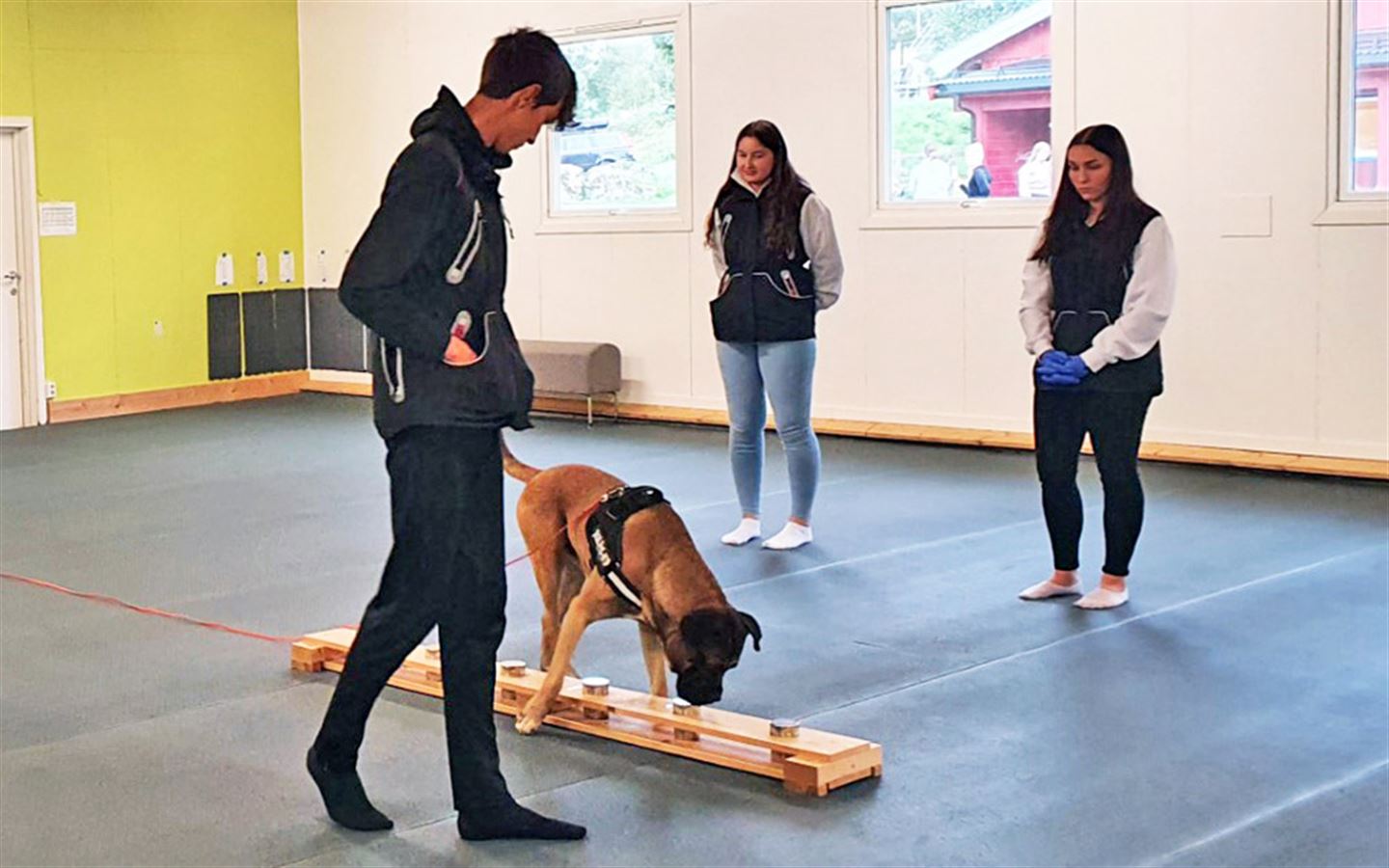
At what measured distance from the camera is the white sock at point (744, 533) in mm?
6824

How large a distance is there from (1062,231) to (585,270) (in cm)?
624

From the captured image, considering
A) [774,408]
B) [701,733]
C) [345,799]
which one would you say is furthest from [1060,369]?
[345,799]

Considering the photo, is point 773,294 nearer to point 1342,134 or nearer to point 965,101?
point 1342,134

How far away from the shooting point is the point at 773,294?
6.60 meters

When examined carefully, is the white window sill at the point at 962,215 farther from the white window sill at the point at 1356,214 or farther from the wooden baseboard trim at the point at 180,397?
the wooden baseboard trim at the point at 180,397

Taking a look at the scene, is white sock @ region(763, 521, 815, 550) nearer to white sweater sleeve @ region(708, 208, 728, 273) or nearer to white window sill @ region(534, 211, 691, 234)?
white sweater sleeve @ region(708, 208, 728, 273)

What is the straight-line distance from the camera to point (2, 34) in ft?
35.9

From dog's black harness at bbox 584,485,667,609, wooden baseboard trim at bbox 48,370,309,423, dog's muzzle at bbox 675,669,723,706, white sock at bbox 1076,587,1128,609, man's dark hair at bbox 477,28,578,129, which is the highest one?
man's dark hair at bbox 477,28,578,129

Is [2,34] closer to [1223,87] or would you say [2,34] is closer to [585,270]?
[585,270]

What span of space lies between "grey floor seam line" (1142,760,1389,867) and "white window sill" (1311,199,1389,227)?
480 cm

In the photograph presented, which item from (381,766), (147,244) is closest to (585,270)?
(147,244)

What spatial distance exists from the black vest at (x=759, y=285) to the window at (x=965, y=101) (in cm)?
317

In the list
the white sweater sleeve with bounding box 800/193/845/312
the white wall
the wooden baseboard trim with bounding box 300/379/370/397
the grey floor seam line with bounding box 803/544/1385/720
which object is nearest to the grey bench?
the white wall

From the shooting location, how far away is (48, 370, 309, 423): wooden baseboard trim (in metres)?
11.5
